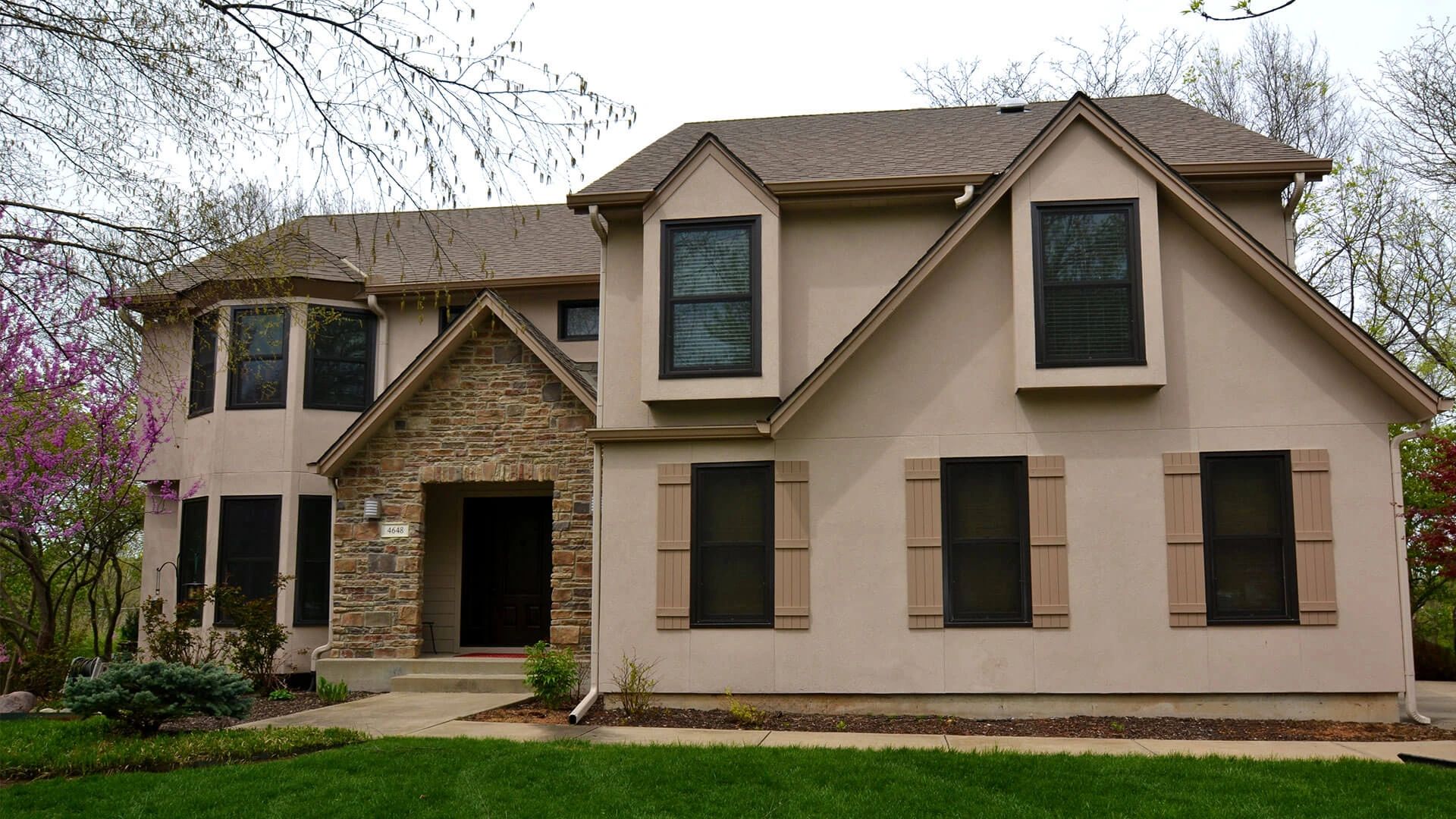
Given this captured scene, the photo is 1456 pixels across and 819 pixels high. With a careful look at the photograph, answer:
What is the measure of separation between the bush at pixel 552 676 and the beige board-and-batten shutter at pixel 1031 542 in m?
3.47

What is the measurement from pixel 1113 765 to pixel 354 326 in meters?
12.0

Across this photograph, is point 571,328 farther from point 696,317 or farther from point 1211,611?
point 1211,611

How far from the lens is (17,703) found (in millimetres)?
12961

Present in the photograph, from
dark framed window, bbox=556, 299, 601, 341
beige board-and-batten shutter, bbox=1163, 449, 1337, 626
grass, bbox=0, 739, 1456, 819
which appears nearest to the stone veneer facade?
dark framed window, bbox=556, 299, 601, 341

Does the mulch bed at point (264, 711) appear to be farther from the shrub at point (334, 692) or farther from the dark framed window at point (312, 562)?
the dark framed window at point (312, 562)

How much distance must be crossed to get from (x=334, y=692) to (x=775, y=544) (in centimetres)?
558

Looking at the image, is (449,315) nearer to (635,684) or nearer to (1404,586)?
(635,684)

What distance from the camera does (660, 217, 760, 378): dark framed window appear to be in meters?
11.5

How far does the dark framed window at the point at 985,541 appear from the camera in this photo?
1080 cm

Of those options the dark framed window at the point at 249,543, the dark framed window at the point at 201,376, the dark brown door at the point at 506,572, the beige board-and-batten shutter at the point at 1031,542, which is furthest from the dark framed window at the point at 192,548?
the beige board-and-batten shutter at the point at 1031,542

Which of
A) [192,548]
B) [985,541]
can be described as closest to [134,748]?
[985,541]

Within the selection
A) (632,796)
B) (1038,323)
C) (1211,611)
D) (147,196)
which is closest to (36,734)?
(147,196)

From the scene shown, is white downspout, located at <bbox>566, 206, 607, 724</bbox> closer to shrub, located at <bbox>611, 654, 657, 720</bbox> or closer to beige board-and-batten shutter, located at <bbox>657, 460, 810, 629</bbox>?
shrub, located at <bbox>611, 654, 657, 720</bbox>

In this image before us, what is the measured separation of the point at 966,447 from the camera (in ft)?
36.1
